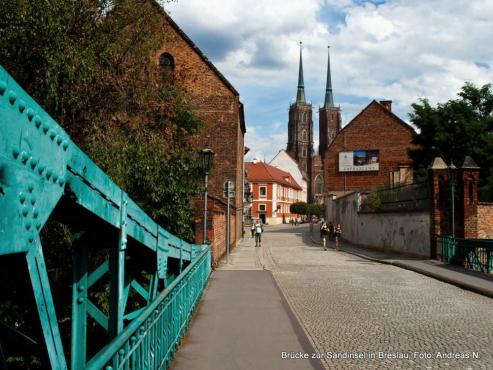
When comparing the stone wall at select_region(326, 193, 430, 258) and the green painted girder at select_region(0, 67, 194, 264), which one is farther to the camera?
the stone wall at select_region(326, 193, 430, 258)

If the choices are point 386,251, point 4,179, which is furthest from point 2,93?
point 386,251

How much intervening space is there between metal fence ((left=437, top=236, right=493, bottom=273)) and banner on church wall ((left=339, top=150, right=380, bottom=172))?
96.6ft

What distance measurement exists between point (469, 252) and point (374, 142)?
31908mm

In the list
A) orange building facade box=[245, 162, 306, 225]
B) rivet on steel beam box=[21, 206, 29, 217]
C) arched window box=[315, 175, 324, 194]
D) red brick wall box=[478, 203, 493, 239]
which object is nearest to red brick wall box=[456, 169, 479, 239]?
red brick wall box=[478, 203, 493, 239]

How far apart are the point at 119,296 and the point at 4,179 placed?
2.69m

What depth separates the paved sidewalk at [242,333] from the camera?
19.0 ft

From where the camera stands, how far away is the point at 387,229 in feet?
80.5

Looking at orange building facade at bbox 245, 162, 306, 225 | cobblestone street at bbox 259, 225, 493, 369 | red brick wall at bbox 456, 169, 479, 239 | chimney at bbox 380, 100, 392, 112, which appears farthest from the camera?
orange building facade at bbox 245, 162, 306, 225

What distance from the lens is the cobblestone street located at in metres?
6.17

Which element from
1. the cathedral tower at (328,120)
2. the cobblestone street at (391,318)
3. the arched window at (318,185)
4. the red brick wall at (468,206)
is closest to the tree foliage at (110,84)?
the cobblestone street at (391,318)

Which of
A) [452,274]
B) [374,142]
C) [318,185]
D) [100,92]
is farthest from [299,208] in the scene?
[100,92]

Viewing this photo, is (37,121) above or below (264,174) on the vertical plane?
below

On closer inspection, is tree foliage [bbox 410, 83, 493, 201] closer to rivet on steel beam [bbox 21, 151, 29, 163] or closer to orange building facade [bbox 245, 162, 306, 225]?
rivet on steel beam [bbox 21, 151, 29, 163]

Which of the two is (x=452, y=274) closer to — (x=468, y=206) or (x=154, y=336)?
(x=468, y=206)
